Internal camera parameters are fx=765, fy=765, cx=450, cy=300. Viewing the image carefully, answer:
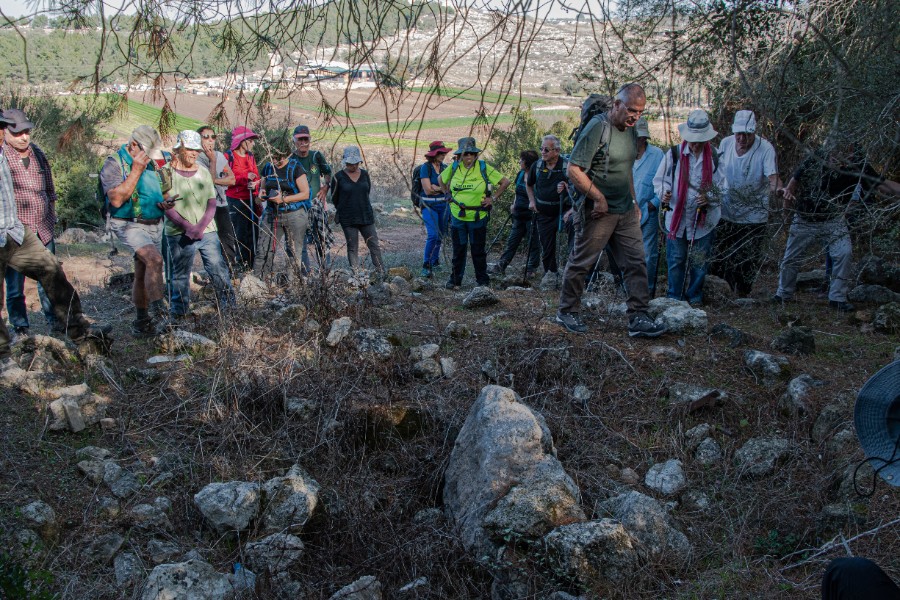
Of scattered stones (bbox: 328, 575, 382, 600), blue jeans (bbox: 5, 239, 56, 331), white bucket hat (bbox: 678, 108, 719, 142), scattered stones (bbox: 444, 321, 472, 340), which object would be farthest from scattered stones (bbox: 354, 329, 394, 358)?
white bucket hat (bbox: 678, 108, 719, 142)

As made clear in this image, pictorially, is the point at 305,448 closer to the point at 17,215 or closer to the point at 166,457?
the point at 166,457

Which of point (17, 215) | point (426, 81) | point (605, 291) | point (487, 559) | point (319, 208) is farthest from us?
point (319, 208)

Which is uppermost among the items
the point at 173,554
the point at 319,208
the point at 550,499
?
the point at 319,208

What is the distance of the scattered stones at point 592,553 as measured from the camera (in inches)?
131

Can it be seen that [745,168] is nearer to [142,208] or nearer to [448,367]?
[448,367]

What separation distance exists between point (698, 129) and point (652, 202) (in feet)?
3.14

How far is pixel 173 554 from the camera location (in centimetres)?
374

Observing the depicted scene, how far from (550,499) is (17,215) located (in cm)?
467

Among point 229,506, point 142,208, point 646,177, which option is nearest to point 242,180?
point 142,208

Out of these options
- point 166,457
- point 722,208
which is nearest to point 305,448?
point 166,457

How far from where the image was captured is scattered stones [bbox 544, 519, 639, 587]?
334cm

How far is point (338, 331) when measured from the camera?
6180mm

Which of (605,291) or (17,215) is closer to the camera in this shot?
(17,215)

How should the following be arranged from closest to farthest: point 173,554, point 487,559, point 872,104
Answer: point 487,559, point 173,554, point 872,104
